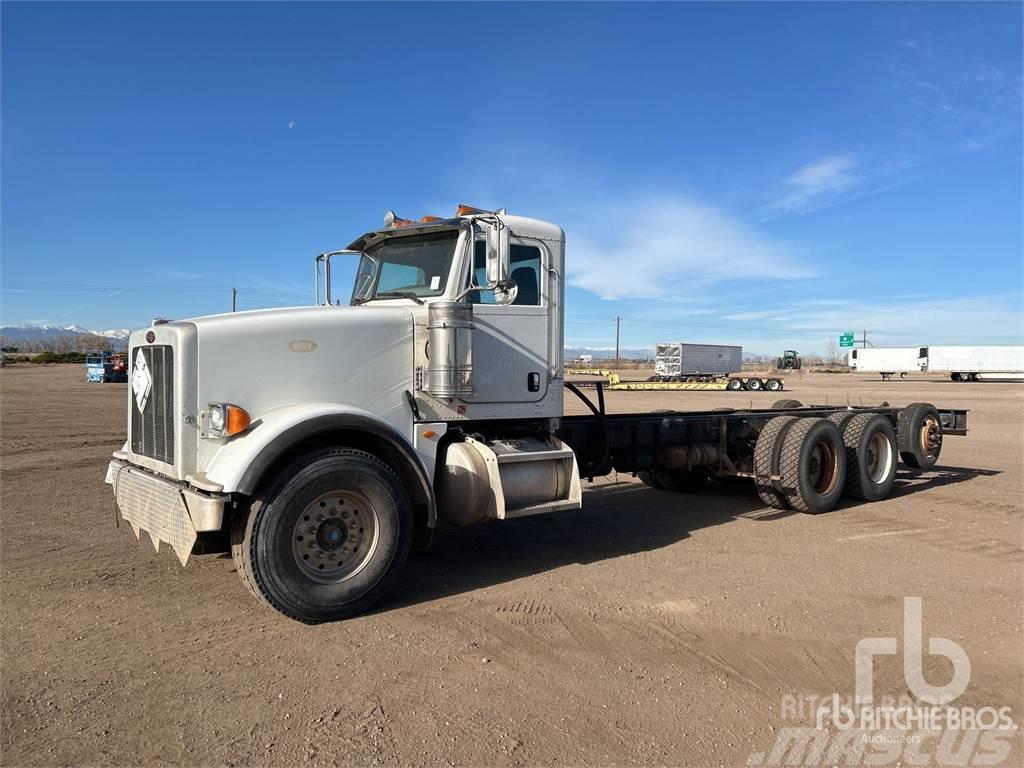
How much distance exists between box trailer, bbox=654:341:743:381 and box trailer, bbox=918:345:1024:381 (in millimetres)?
18801

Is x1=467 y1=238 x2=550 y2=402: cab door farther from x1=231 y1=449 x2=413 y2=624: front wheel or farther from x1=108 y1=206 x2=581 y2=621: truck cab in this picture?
x1=231 y1=449 x2=413 y2=624: front wheel

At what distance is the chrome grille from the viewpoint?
487 centimetres

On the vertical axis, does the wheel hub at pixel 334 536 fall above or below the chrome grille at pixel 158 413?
below

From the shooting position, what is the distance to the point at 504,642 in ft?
14.4

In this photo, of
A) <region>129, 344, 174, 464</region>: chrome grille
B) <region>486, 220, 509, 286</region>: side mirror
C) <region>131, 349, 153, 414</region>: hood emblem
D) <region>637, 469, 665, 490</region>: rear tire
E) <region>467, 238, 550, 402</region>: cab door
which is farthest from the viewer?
<region>637, 469, 665, 490</region>: rear tire

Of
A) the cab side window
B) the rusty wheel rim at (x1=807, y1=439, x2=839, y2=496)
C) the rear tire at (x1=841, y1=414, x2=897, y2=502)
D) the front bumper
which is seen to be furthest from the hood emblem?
the rear tire at (x1=841, y1=414, x2=897, y2=502)

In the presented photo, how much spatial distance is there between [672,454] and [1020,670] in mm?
4217

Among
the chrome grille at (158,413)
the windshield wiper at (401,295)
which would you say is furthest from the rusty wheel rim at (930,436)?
the chrome grille at (158,413)

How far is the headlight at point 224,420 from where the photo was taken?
4656 millimetres

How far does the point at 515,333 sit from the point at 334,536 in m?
2.25

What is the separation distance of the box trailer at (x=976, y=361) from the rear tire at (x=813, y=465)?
58791 millimetres

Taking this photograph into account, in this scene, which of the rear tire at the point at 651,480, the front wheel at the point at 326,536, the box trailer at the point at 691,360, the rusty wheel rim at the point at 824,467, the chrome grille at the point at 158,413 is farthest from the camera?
the box trailer at the point at 691,360

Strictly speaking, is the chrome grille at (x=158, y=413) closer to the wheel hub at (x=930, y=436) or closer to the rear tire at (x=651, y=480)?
the rear tire at (x=651, y=480)

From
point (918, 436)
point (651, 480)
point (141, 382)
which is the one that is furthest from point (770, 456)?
point (141, 382)
